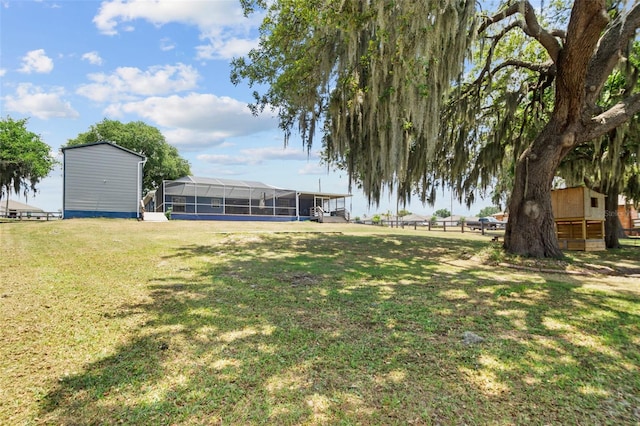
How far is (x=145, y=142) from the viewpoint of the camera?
98.4ft

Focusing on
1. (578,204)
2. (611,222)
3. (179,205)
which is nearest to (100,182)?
(179,205)

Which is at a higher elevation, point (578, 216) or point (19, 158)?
point (19, 158)

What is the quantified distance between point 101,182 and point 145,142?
12.6 m

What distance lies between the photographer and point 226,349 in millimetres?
2721

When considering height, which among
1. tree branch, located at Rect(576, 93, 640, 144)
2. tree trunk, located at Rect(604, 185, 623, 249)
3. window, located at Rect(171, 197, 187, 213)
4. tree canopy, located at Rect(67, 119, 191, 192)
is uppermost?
tree canopy, located at Rect(67, 119, 191, 192)

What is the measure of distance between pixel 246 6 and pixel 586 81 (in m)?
7.59

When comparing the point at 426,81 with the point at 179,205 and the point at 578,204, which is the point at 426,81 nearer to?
the point at 578,204

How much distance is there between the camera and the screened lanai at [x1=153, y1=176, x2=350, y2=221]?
22.5 meters

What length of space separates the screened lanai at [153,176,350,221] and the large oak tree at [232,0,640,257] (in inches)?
599

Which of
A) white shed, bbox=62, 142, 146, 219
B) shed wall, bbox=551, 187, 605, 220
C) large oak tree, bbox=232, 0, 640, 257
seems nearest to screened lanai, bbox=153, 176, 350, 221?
white shed, bbox=62, 142, 146, 219

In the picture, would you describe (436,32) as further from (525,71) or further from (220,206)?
(220,206)

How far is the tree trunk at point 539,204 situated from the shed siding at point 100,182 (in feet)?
63.7

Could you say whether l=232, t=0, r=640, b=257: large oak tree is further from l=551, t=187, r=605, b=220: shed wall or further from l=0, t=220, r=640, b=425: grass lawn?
l=0, t=220, r=640, b=425: grass lawn

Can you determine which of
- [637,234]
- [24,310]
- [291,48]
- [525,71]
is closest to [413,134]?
[291,48]
